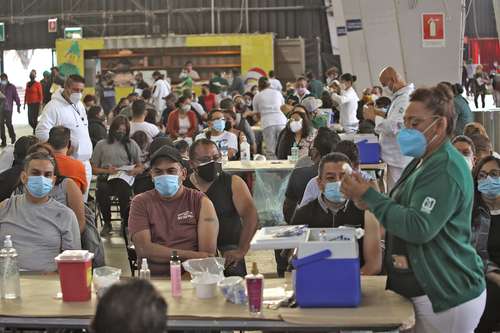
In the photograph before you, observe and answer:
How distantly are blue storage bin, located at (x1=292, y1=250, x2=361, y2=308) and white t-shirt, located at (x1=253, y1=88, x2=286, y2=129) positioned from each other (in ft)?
30.3

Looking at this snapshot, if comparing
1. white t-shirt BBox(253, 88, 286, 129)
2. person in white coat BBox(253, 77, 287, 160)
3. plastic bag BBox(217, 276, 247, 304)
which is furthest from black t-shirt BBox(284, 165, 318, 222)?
white t-shirt BBox(253, 88, 286, 129)

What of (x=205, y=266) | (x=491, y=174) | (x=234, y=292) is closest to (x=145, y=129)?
(x=491, y=174)

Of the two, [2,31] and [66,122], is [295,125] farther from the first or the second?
[2,31]

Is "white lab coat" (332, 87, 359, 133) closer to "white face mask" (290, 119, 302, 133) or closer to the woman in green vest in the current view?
"white face mask" (290, 119, 302, 133)

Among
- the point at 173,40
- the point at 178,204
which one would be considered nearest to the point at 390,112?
the point at 178,204

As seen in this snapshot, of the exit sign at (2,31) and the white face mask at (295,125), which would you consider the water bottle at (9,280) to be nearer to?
the white face mask at (295,125)

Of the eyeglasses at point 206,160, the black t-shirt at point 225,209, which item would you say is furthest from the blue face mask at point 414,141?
the eyeglasses at point 206,160

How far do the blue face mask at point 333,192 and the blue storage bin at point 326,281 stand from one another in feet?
2.83

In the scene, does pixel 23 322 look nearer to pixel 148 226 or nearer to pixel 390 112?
pixel 148 226

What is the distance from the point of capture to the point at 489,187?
494cm

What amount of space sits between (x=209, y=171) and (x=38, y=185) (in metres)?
1.38

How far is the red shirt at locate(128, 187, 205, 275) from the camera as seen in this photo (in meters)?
4.89

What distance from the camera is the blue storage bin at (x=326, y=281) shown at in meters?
3.65

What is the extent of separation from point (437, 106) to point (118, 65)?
79.1ft
